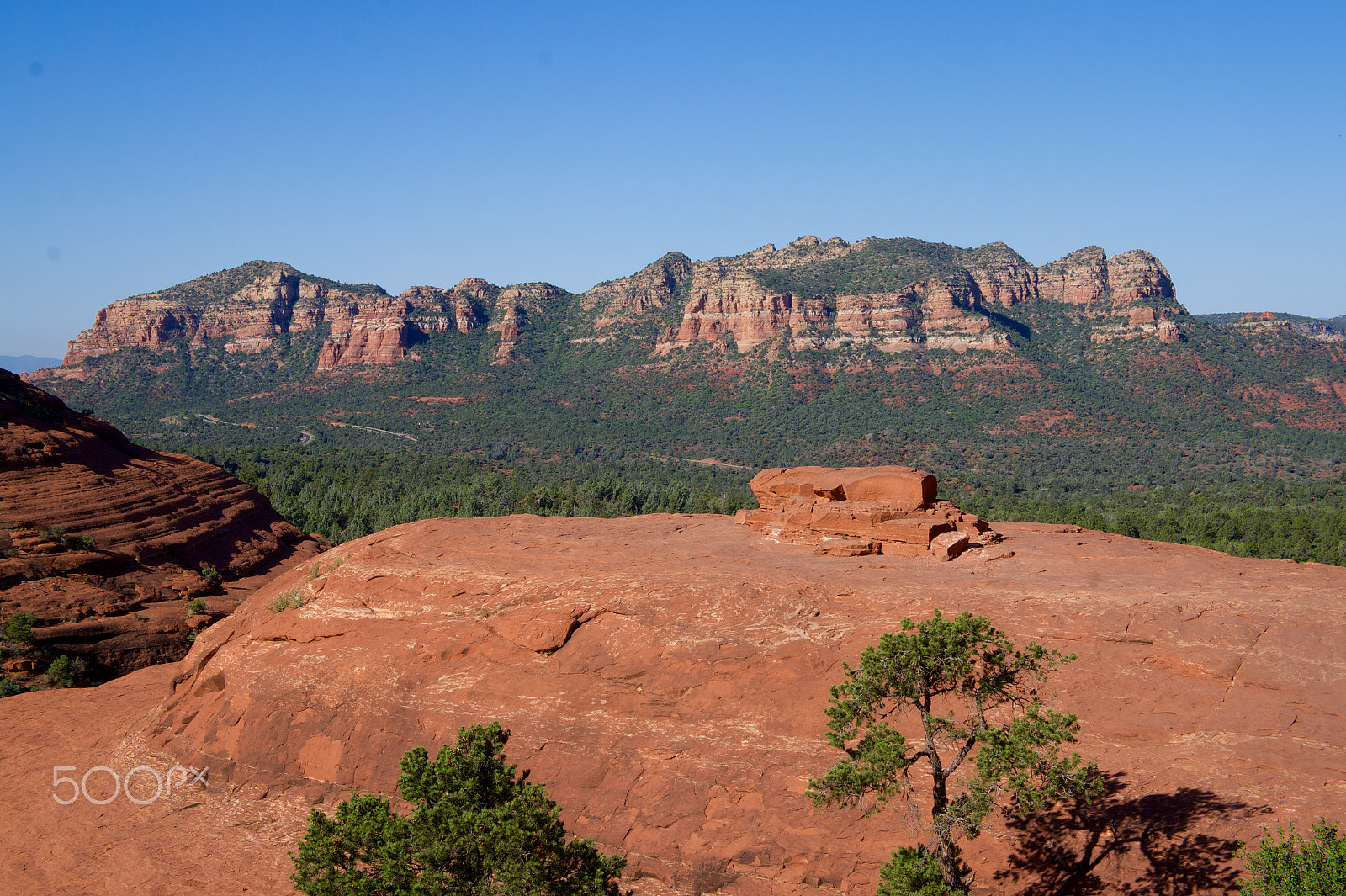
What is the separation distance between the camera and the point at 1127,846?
570 inches

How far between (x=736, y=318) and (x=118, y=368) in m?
149

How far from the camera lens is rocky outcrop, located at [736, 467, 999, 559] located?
25.0 metres

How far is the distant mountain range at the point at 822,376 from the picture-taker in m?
118

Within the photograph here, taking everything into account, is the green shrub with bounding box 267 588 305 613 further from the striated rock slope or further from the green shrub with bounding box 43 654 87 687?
the striated rock slope

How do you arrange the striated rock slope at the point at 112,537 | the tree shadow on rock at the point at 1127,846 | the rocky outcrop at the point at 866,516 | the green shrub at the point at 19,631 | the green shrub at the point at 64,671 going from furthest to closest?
1. the striated rock slope at the point at 112,537
2. the green shrub at the point at 19,631
3. the green shrub at the point at 64,671
4. the rocky outcrop at the point at 866,516
5. the tree shadow on rock at the point at 1127,846

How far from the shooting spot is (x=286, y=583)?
26.9 meters

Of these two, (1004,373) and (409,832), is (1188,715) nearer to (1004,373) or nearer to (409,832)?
(409,832)

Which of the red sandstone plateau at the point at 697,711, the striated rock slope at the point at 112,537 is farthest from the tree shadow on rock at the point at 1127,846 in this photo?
the striated rock slope at the point at 112,537

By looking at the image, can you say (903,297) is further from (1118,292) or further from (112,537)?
(112,537)

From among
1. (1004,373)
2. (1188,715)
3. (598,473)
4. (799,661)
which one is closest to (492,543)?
(799,661)

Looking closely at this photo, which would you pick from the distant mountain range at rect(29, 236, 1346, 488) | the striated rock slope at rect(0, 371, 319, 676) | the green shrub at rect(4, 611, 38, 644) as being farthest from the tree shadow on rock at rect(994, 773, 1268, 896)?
the distant mountain range at rect(29, 236, 1346, 488)

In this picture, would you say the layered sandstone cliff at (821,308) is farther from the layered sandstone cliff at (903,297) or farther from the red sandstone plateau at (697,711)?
the red sandstone plateau at (697,711)

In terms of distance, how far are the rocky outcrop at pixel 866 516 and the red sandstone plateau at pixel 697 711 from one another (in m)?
0.83

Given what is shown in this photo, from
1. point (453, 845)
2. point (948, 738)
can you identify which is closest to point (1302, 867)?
point (948, 738)
